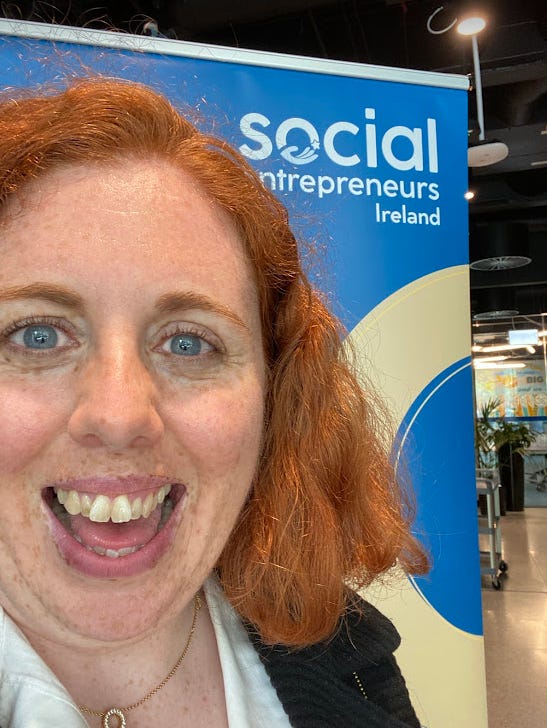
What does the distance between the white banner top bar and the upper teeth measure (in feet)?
4.15

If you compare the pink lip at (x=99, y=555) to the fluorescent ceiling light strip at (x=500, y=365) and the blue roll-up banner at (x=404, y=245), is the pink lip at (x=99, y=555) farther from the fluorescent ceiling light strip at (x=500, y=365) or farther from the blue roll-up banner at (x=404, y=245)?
the fluorescent ceiling light strip at (x=500, y=365)

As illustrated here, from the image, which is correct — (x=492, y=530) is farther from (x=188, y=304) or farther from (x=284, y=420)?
(x=188, y=304)

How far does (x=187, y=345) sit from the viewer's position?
90 cm

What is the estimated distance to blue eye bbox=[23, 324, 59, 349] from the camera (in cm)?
81

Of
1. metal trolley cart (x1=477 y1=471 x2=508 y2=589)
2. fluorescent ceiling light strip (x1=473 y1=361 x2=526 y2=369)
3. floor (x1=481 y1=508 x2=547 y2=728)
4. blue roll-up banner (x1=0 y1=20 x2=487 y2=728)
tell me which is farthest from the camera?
fluorescent ceiling light strip (x1=473 y1=361 x2=526 y2=369)

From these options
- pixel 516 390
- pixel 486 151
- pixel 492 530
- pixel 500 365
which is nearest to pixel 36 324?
pixel 486 151

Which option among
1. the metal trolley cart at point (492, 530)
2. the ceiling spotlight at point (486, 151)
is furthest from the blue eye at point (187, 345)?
the metal trolley cart at point (492, 530)

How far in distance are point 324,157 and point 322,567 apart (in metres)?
1.18

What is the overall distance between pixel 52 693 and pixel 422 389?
1301 millimetres

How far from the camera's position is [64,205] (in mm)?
830

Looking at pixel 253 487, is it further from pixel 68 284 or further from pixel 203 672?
pixel 68 284

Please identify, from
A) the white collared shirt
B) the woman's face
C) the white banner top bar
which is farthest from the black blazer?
the white banner top bar

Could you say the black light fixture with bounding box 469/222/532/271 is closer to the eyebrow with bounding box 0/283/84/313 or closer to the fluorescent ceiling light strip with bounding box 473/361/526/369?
the fluorescent ceiling light strip with bounding box 473/361/526/369

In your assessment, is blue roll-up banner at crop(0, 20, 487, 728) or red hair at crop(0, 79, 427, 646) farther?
blue roll-up banner at crop(0, 20, 487, 728)
